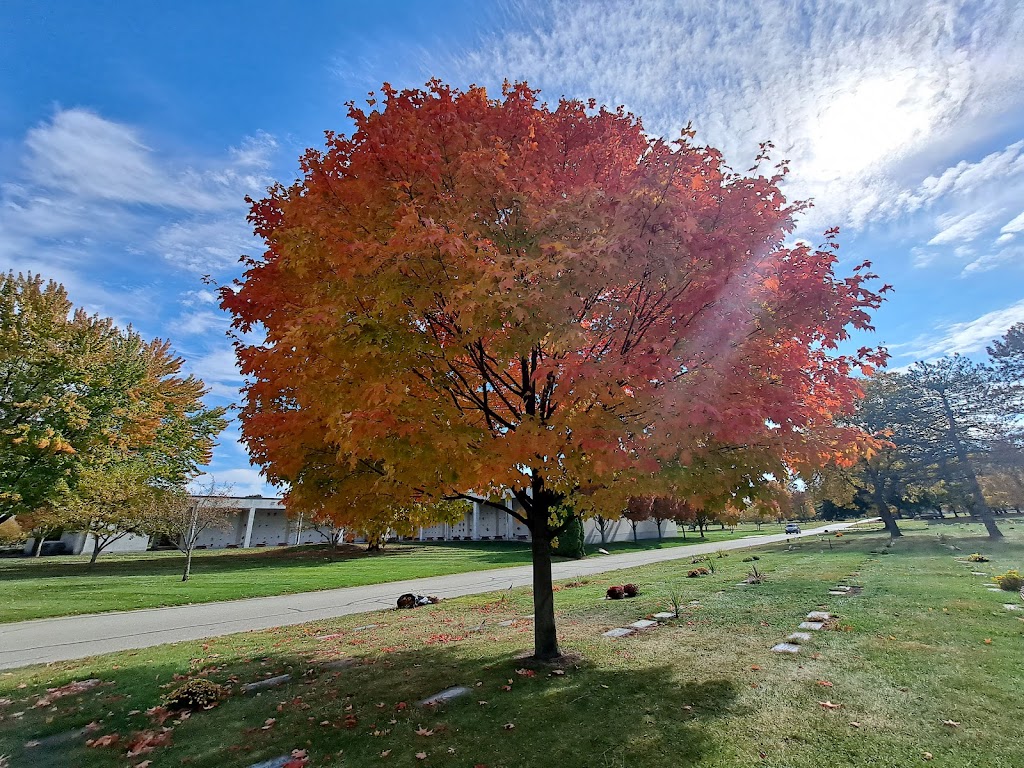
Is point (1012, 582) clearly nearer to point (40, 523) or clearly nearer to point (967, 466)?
point (967, 466)

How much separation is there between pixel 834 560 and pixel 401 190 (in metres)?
23.3

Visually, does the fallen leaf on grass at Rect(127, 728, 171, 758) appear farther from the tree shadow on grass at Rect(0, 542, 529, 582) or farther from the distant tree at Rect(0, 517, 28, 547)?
the distant tree at Rect(0, 517, 28, 547)

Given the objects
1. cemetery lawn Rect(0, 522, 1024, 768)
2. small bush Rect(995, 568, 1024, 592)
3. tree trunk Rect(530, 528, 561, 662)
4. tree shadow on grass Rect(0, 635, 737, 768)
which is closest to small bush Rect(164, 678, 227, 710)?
cemetery lawn Rect(0, 522, 1024, 768)

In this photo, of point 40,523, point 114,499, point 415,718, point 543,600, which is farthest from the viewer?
point 40,523

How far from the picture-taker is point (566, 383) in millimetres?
4754

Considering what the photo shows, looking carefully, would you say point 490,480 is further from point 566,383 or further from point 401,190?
point 401,190

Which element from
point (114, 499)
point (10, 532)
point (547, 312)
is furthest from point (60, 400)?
point (10, 532)

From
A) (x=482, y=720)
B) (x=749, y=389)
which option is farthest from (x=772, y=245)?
(x=482, y=720)

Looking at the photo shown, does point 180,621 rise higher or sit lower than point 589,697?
lower

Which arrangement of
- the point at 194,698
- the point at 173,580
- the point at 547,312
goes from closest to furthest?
the point at 547,312 < the point at 194,698 < the point at 173,580

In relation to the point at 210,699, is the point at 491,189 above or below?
above

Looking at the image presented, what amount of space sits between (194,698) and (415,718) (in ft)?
9.69

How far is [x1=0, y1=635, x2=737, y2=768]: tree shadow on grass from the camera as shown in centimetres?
427

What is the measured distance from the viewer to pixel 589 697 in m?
5.45
